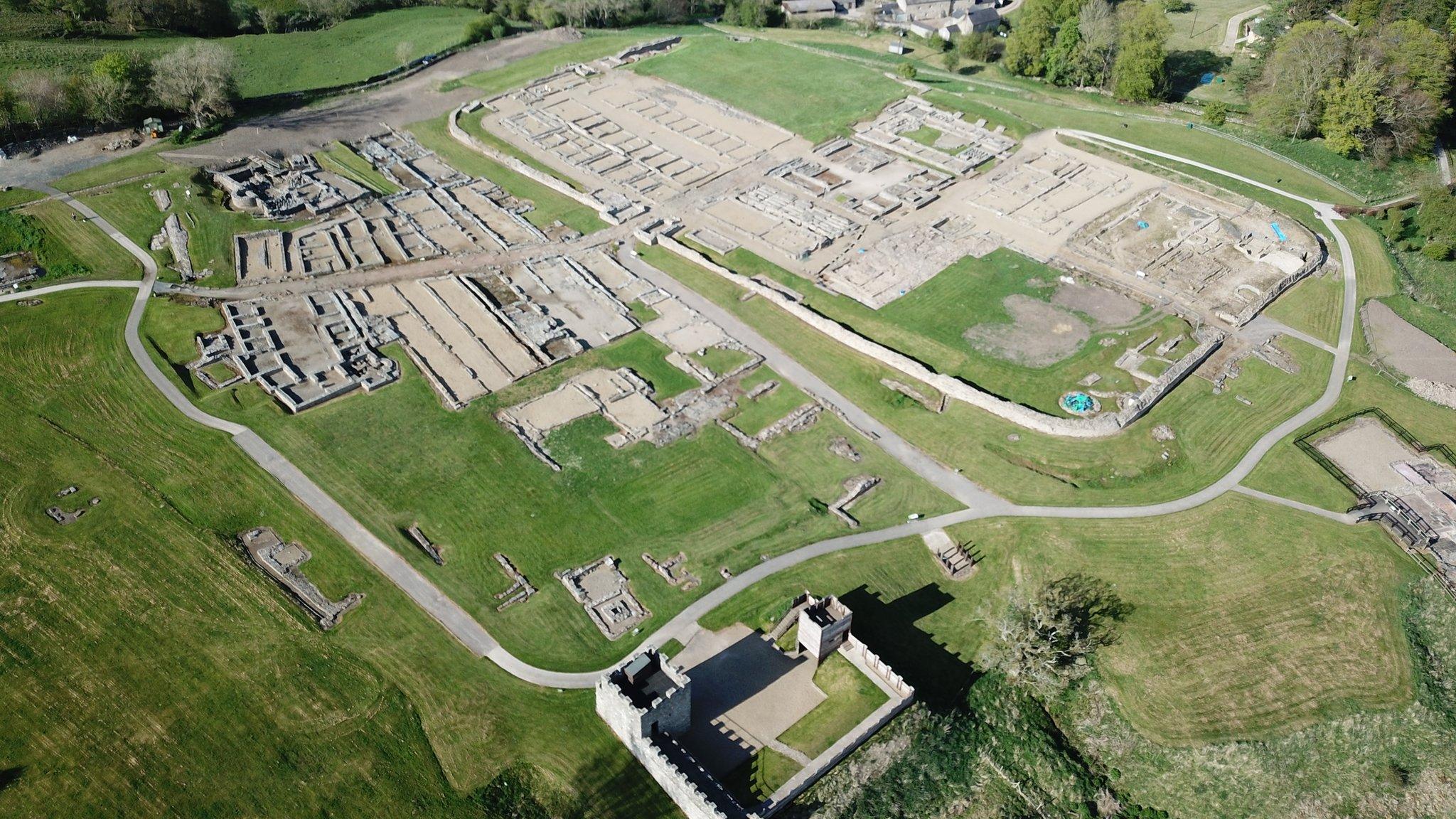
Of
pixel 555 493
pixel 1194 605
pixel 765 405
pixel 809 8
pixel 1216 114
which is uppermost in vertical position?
pixel 809 8

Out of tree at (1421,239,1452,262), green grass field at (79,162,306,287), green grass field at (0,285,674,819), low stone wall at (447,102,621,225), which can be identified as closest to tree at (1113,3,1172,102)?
tree at (1421,239,1452,262)

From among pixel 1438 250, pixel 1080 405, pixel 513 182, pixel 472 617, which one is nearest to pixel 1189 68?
pixel 1438 250

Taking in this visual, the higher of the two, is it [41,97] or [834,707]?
[41,97]

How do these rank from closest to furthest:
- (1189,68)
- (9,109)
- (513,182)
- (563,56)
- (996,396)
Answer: (996,396)
(9,109)
(513,182)
(1189,68)
(563,56)

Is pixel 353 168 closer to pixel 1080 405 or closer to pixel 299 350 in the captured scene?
pixel 299 350

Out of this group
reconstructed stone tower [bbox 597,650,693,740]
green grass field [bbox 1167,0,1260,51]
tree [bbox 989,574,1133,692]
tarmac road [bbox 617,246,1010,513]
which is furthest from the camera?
green grass field [bbox 1167,0,1260,51]

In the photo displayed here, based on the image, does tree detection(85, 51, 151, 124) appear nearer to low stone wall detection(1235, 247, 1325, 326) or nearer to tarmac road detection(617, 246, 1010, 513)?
tarmac road detection(617, 246, 1010, 513)

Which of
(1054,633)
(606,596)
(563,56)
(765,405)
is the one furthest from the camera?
(563,56)

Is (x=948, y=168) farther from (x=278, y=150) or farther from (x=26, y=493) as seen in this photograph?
(x=26, y=493)
